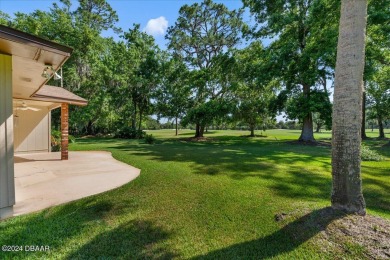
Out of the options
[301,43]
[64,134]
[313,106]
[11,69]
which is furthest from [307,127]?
[11,69]

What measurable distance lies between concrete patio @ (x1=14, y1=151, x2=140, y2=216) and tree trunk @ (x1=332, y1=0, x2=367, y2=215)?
4.43m

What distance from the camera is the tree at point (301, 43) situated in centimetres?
1316

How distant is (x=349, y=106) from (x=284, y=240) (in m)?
2.00

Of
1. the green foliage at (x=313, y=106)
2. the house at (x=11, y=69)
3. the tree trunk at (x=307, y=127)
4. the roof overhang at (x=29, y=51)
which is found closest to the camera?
the roof overhang at (x=29, y=51)

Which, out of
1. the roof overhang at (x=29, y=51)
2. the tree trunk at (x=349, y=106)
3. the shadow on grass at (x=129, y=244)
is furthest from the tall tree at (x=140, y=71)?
the tree trunk at (x=349, y=106)

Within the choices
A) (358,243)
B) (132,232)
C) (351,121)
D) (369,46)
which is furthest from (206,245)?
(369,46)

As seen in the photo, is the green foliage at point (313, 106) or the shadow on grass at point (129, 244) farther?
the green foliage at point (313, 106)

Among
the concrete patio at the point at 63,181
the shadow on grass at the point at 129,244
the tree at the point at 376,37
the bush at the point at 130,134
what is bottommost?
the shadow on grass at the point at 129,244

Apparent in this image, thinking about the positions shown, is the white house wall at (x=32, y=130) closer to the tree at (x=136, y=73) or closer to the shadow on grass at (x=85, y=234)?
the shadow on grass at (x=85, y=234)

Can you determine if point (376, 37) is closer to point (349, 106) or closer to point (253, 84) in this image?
point (253, 84)

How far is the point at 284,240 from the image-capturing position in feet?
8.96

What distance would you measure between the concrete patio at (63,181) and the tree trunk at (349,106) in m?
4.43

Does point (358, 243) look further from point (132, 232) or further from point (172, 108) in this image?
point (172, 108)

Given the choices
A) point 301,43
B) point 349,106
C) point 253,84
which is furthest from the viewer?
point 253,84
